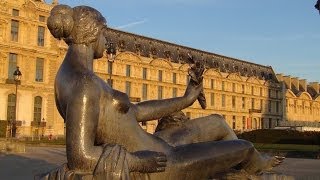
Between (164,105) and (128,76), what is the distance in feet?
192

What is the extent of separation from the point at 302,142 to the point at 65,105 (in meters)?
33.2

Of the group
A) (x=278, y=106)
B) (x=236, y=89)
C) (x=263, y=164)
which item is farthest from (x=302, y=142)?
(x=278, y=106)

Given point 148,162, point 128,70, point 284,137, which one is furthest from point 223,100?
point 148,162

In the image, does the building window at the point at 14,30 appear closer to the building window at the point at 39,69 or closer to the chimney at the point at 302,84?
the building window at the point at 39,69

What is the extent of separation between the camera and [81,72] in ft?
8.18

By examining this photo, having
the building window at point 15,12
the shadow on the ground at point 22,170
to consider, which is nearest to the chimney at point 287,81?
the building window at point 15,12

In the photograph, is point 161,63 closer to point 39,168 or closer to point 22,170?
point 39,168

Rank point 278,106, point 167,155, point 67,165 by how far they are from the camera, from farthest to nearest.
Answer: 1. point 278,106
2. point 167,155
3. point 67,165

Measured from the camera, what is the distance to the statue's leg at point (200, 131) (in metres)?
2.96

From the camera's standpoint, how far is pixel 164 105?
289 centimetres

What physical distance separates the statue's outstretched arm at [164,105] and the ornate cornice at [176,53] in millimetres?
51037

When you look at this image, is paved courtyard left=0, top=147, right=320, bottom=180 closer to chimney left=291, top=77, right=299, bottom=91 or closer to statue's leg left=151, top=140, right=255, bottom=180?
statue's leg left=151, top=140, right=255, bottom=180

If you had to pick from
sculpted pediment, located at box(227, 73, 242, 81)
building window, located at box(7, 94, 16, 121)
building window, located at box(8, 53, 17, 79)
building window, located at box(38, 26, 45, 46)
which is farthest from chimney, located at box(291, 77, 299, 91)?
building window, located at box(7, 94, 16, 121)

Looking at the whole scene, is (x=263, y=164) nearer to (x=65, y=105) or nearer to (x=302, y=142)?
(x=65, y=105)
